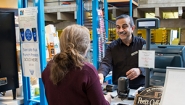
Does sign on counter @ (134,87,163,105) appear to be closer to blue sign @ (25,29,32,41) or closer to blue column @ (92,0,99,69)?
blue sign @ (25,29,32,41)

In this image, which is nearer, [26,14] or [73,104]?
[73,104]

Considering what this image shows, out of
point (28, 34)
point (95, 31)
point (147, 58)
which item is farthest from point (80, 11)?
point (147, 58)

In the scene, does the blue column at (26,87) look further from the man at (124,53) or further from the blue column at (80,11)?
the blue column at (80,11)

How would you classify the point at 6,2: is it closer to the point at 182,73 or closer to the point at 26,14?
the point at 26,14

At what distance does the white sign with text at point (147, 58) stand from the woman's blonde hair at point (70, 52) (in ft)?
1.16

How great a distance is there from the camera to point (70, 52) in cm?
129

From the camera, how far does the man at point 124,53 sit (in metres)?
2.36

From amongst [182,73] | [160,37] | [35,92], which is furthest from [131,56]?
[160,37]

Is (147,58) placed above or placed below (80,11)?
below

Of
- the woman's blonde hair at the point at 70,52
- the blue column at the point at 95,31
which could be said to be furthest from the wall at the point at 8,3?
the blue column at the point at 95,31

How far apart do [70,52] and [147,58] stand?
1.58 feet

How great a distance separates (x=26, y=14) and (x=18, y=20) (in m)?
0.11

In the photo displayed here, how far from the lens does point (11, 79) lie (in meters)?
1.70

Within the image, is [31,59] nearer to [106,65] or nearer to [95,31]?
[106,65]
